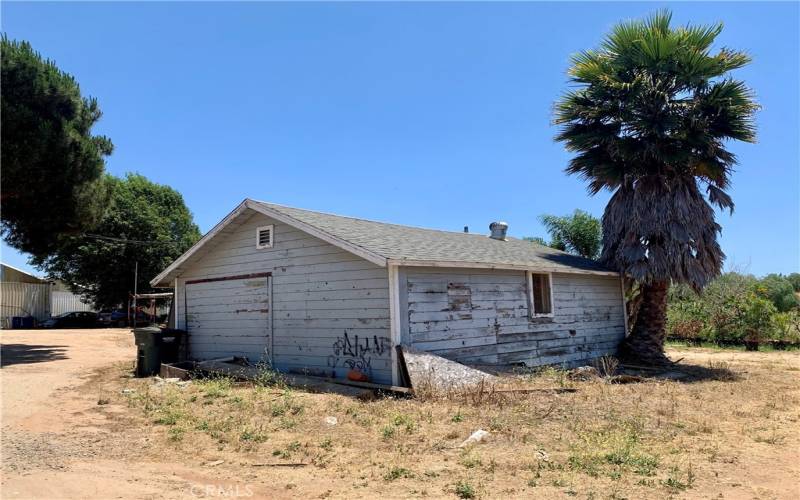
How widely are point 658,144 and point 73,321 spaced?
34.5m

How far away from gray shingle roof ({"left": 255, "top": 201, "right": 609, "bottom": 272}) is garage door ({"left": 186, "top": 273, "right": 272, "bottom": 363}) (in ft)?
7.00

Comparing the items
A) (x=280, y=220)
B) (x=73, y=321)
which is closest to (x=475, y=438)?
(x=280, y=220)

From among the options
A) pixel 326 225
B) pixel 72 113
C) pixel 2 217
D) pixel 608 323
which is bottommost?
pixel 608 323

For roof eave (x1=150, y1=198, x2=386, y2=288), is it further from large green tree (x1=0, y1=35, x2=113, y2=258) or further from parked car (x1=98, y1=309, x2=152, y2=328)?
parked car (x1=98, y1=309, x2=152, y2=328)

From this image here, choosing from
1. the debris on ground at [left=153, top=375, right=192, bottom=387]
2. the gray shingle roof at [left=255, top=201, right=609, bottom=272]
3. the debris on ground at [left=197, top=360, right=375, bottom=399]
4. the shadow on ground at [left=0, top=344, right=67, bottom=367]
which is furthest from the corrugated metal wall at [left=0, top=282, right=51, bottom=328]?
the gray shingle roof at [left=255, top=201, right=609, bottom=272]

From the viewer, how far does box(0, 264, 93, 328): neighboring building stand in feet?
111

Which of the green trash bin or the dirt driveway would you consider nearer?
the dirt driveway

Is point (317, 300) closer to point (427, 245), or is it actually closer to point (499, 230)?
point (427, 245)

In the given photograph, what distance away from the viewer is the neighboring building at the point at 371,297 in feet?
35.3

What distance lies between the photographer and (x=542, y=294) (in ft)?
46.7

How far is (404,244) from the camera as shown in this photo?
39.6 feet

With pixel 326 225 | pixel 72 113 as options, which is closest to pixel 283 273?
pixel 326 225

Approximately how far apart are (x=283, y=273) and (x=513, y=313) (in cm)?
542

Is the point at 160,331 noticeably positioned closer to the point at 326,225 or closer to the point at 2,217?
the point at 326,225
